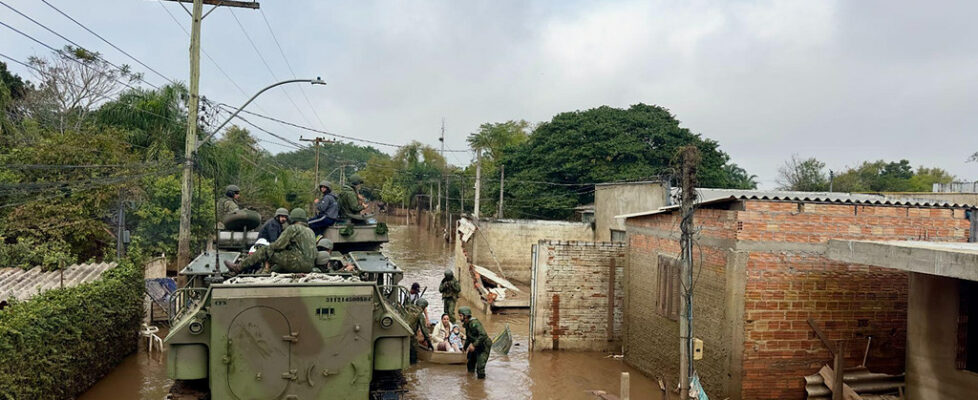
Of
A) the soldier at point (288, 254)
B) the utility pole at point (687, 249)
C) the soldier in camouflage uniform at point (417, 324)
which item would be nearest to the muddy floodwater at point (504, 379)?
the soldier in camouflage uniform at point (417, 324)

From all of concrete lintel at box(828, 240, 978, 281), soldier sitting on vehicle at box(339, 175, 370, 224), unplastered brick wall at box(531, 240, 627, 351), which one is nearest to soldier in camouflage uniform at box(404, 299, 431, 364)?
soldier sitting on vehicle at box(339, 175, 370, 224)

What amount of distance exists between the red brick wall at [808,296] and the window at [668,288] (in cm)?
155

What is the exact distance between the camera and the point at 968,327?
7.84 metres

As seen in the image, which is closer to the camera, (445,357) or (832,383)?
(832,383)

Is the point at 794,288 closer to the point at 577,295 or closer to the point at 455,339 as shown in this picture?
the point at 577,295

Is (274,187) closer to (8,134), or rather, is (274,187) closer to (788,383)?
(8,134)

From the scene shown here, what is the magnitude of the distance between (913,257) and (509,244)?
19477 millimetres

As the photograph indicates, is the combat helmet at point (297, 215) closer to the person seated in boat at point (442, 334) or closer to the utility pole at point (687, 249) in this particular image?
the utility pole at point (687, 249)

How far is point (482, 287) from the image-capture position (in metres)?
20.1

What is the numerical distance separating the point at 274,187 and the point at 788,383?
24140 mm

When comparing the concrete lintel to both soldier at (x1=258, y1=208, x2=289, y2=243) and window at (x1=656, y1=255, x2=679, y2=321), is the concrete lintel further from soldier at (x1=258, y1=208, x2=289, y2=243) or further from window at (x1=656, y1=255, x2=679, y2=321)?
soldier at (x1=258, y1=208, x2=289, y2=243)

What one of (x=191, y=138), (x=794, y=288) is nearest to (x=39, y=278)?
(x=191, y=138)

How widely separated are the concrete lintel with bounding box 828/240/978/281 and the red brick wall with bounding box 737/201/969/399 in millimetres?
1139

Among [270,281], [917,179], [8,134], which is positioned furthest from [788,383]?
[917,179]
